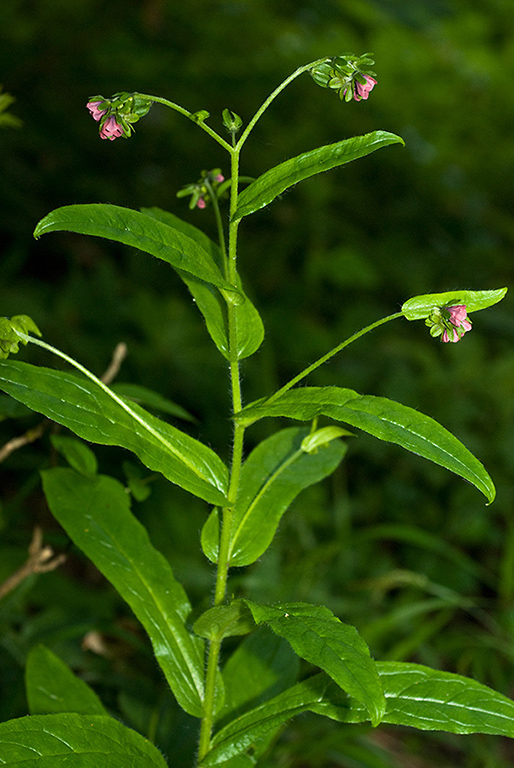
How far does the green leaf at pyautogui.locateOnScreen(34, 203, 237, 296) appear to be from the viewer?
0.84 meters

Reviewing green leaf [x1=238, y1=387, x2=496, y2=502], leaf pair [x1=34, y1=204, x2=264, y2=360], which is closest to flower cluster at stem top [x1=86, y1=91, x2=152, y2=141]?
leaf pair [x1=34, y1=204, x2=264, y2=360]

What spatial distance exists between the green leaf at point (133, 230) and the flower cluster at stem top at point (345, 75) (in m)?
0.29

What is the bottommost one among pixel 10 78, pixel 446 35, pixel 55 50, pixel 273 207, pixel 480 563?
pixel 480 563

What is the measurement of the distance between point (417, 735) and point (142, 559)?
1753 mm

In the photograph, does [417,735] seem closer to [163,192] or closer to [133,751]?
[133,751]

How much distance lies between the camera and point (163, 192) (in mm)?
3850

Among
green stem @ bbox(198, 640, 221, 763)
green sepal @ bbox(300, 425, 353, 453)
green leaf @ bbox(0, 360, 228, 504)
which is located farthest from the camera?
green sepal @ bbox(300, 425, 353, 453)

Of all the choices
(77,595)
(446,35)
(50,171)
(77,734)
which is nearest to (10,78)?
(50,171)

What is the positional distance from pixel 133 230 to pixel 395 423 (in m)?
0.40

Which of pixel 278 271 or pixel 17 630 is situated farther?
pixel 278 271

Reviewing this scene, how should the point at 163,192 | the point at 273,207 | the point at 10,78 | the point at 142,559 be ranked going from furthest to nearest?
the point at 273,207 < the point at 163,192 < the point at 10,78 < the point at 142,559

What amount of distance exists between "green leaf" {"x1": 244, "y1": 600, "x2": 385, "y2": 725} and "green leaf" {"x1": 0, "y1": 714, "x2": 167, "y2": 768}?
0.28 metres

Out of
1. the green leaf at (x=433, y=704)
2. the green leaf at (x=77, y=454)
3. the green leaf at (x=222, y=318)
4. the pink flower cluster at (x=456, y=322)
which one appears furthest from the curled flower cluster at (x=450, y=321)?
the green leaf at (x=77, y=454)

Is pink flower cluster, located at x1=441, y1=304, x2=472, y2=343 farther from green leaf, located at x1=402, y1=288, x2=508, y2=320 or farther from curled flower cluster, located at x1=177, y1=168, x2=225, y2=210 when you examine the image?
curled flower cluster, located at x1=177, y1=168, x2=225, y2=210
